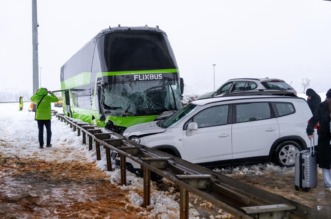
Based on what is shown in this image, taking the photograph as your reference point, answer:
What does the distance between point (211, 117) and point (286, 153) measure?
192 centimetres

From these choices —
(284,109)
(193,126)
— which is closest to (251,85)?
(284,109)

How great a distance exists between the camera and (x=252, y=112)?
859 centimetres

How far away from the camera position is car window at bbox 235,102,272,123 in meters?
8.44

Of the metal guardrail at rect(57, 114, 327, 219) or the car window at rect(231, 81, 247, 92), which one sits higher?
the car window at rect(231, 81, 247, 92)

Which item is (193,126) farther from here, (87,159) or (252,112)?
(87,159)

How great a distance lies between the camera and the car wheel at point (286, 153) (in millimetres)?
8578

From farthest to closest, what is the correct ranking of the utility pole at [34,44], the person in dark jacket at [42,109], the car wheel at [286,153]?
1. the utility pole at [34,44]
2. the person in dark jacket at [42,109]
3. the car wheel at [286,153]

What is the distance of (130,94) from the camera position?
37.3ft

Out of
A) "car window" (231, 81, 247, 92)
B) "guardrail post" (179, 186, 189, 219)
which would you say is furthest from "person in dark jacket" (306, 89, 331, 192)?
"car window" (231, 81, 247, 92)

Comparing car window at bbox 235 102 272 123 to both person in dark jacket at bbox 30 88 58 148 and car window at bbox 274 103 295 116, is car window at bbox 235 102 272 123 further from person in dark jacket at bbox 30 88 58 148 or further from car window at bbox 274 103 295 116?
person in dark jacket at bbox 30 88 58 148

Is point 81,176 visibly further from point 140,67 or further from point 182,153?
point 140,67

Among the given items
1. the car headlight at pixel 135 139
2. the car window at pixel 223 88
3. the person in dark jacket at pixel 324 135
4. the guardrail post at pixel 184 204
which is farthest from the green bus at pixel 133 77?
the guardrail post at pixel 184 204

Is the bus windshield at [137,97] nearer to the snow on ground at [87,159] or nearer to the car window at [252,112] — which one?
the snow on ground at [87,159]

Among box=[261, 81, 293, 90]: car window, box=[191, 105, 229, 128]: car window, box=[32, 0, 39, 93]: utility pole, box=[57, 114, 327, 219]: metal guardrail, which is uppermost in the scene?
box=[32, 0, 39, 93]: utility pole
